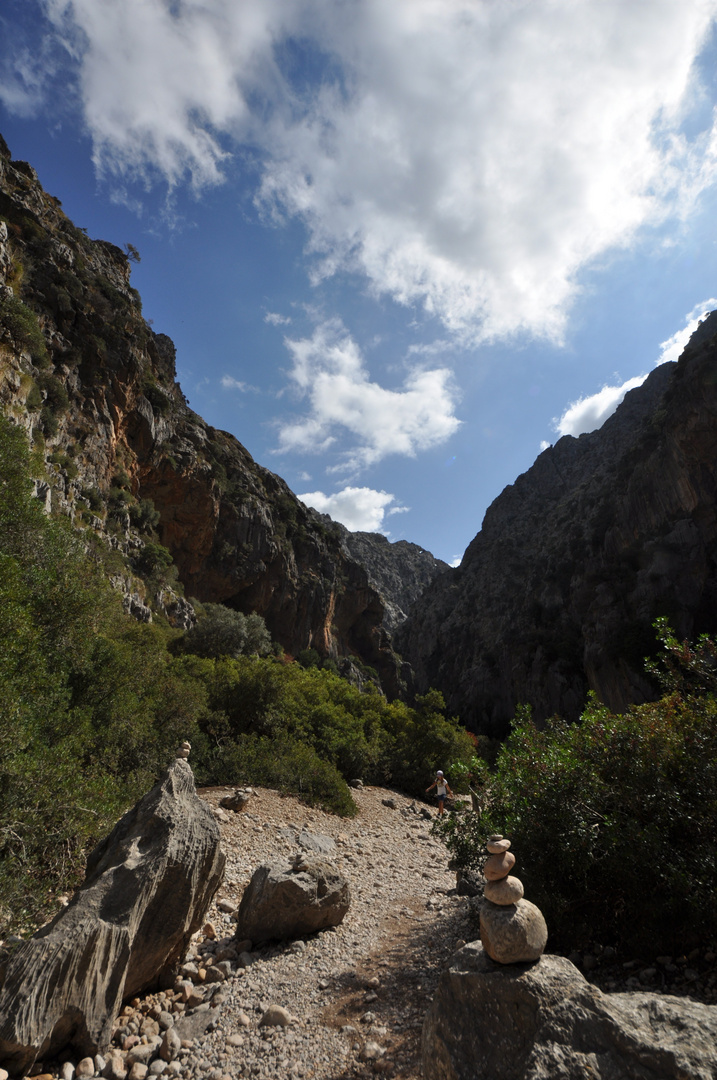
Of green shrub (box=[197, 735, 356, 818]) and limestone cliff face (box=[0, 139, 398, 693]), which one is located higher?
limestone cliff face (box=[0, 139, 398, 693])

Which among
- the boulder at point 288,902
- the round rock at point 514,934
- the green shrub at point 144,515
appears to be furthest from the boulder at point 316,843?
the green shrub at point 144,515

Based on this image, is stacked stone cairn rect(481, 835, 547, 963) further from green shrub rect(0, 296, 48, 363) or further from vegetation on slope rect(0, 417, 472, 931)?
green shrub rect(0, 296, 48, 363)

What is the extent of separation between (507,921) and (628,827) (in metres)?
1.85

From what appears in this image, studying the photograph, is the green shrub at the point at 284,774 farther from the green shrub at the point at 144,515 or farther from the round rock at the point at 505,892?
the green shrub at the point at 144,515

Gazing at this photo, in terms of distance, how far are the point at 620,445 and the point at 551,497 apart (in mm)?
16169

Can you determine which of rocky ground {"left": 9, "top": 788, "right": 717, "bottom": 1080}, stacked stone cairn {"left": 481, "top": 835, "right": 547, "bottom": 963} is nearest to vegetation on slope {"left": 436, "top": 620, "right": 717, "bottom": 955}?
rocky ground {"left": 9, "top": 788, "right": 717, "bottom": 1080}

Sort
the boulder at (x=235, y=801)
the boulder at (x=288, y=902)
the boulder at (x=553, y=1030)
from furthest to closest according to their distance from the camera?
the boulder at (x=235, y=801)
the boulder at (x=288, y=902)
the boulder at (x=553, y=1030)

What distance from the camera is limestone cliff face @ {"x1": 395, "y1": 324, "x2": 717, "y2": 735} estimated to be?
40156 millimetres

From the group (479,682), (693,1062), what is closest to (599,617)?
(479,682)

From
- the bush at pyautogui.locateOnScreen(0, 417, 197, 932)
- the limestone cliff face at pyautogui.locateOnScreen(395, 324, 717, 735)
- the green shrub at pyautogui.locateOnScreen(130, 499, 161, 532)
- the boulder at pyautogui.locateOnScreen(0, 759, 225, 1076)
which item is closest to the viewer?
the boulder at pyautogui.locateOnScreen(0, 759, 225, 1076)

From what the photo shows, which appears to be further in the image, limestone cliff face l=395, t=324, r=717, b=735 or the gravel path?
limestone cliff face l=395, t=324, r=717, b=735

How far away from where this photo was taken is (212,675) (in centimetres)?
1513

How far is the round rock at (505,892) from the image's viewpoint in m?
3.20

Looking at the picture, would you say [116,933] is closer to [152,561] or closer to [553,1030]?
[553,1030]
